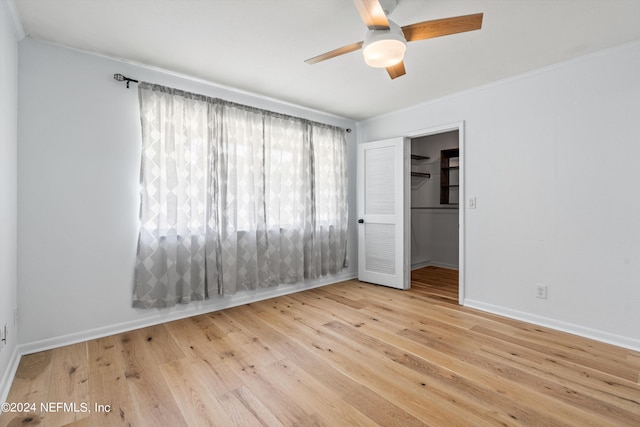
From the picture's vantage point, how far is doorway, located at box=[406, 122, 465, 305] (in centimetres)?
565

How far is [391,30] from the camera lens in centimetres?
183

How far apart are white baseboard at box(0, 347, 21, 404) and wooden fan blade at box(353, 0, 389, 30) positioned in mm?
3078

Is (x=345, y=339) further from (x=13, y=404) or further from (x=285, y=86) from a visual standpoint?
(x=285, y=86)

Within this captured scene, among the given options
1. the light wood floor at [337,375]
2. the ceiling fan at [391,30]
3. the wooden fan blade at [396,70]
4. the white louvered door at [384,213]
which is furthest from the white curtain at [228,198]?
the ceiling fan at [391,30]

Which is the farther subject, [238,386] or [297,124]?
[297,124]

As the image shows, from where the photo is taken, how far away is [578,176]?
2.77 metres

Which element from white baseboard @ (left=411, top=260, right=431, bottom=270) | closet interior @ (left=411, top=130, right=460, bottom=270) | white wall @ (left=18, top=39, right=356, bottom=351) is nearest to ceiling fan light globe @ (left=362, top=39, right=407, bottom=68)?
white wall @ (left=18, top=39, right=356, bottom=351)

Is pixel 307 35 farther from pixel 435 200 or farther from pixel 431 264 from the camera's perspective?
pixel 431 264

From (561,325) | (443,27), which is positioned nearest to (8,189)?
(443,27)

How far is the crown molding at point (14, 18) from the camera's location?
6.53ft

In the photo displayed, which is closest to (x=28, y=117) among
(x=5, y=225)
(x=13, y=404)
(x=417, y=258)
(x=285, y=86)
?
(x=5, y=225)

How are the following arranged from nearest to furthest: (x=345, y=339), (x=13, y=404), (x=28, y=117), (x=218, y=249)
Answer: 1. (x=13, y=404)
2. (x=28, y=117)
3. (x=345, y=339)
4. (x=218, y=249)

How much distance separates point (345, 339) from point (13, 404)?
223 centimetres

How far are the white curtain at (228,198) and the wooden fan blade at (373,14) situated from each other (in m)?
2.10
